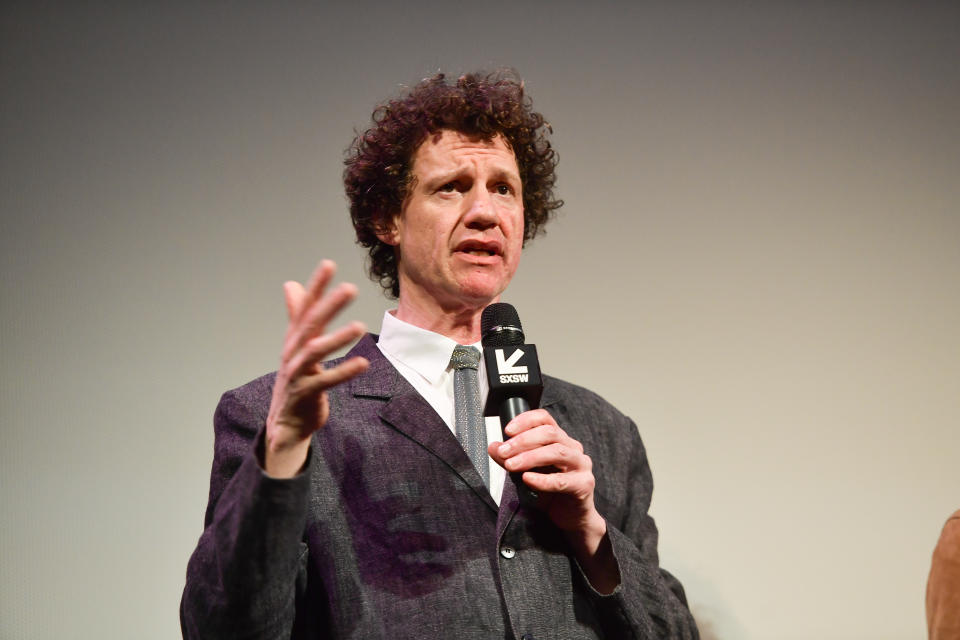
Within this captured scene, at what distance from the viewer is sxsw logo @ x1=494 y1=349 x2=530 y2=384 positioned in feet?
4.20

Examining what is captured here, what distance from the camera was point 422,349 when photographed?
168 cm

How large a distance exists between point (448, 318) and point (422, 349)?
0.11 metres

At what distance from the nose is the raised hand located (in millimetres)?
693

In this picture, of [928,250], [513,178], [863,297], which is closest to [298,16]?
[513,178]

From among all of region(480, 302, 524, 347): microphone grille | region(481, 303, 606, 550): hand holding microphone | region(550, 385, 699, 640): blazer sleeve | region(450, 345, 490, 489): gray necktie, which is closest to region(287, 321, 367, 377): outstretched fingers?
region(481, 303, 606, 550): hand holding microphone

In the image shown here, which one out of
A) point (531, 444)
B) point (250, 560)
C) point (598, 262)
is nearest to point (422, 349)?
point (531, 444)

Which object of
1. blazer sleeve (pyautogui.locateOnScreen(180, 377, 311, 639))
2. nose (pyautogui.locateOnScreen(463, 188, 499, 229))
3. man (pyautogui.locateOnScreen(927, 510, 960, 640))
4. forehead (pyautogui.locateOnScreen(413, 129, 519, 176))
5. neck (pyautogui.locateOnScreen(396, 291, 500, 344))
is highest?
forehead (pyautogui.locateOnScreen(413, 129, 519, 176))

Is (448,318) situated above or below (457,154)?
below

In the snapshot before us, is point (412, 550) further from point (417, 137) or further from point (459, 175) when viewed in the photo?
point (417, 137)

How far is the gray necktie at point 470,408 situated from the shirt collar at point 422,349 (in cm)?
2

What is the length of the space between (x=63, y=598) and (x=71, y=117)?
121 cm

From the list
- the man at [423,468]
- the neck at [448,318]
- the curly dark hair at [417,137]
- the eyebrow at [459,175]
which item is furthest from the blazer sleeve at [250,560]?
the curly dark hair at [417,137]

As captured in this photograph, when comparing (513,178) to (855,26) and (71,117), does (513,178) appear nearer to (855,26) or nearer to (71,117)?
(71,117)

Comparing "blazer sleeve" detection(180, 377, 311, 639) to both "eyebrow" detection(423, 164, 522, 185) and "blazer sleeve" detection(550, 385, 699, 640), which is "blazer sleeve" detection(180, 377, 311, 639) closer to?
"blazer sleeve" detection(550, 385, 699, 640)
